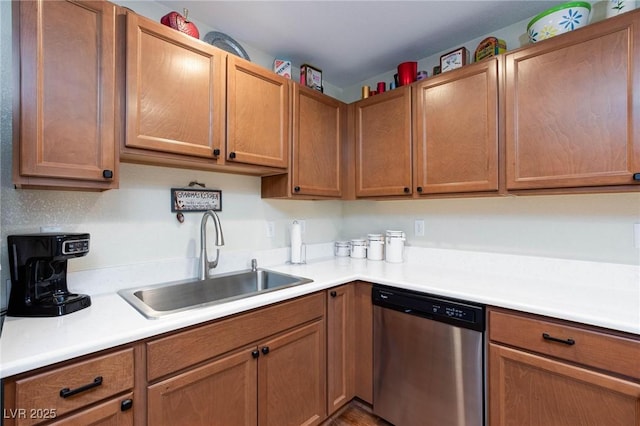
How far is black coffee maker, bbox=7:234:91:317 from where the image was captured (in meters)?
1.09

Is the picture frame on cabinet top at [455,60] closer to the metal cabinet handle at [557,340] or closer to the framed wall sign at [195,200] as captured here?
the metal cabinet handle at [557,340]

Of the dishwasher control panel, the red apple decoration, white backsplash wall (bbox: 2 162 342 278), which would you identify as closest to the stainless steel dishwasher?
the dishwasher control panel

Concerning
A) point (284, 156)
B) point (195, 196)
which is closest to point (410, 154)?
point (284, 156)

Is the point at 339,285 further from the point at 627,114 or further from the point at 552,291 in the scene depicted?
the point at 627,114

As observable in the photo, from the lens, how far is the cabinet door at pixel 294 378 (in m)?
1.38

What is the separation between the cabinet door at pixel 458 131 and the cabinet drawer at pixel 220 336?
1.10 metres

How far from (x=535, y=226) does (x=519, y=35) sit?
1174 millimetres

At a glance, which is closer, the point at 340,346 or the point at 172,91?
the point at 172,91

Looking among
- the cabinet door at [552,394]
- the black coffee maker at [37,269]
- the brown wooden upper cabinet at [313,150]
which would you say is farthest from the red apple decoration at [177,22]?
the cabinet door at [552,394]

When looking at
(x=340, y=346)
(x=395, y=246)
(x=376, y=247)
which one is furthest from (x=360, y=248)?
(x=340, y=346)

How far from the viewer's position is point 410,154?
1978mm

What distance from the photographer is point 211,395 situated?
A: 47.1 inches

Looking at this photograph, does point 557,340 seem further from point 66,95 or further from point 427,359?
point 66,95

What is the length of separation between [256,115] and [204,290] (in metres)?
1.06
